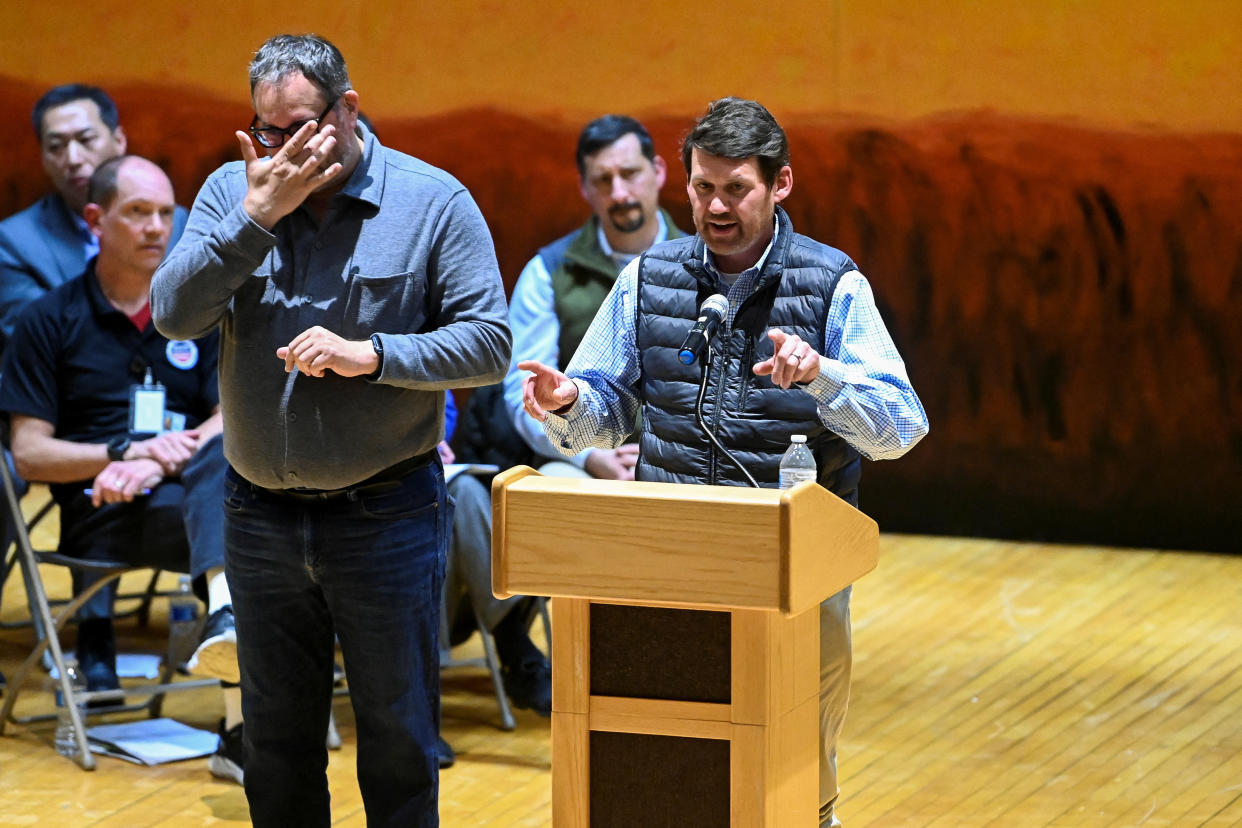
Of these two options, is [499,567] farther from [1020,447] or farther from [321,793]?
[1020,447]

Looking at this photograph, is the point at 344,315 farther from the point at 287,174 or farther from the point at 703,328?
the point at 703,328

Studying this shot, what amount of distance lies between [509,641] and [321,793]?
1616 millimetres

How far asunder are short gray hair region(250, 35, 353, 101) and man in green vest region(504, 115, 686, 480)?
1852 millimetres

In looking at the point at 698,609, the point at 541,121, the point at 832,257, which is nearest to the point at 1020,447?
the point at 541,121

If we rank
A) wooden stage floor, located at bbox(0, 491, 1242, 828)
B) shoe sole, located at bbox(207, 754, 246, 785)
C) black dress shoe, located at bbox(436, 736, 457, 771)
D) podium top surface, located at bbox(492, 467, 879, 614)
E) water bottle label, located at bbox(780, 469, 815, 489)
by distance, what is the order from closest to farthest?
podium top surface, located at bbox(492, 467, 879, 614), water bottle label, located at bbox(780, 469, 815, 489), wooden stage floor, located at bbox(0, 491, 1242, 828), shoe sole, located at bbox(207, 754, 246, 785), black dress shoe, located at bbox(436, 736, 457, 771)

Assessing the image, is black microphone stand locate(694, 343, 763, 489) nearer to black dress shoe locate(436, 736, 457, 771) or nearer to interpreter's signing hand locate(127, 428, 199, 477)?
black dress shoe locate(436, 736, 457, 771)

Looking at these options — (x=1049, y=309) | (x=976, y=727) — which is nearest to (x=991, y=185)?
(x=1049, y=309)

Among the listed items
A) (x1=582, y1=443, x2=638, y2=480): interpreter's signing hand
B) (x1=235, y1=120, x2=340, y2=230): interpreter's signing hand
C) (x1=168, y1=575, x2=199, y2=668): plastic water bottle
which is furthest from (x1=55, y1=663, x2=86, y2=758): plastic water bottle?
(x1=235, y1=120, x2=340, y2=230): interpreter's signing hand

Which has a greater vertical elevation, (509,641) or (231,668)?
(231,668)

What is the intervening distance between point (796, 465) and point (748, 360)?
26cm

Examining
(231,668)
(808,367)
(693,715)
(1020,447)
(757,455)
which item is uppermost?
(808,367)

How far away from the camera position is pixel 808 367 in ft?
8.64

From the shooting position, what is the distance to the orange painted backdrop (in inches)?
248

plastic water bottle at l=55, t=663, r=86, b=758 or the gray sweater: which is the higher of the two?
the gray sweater
